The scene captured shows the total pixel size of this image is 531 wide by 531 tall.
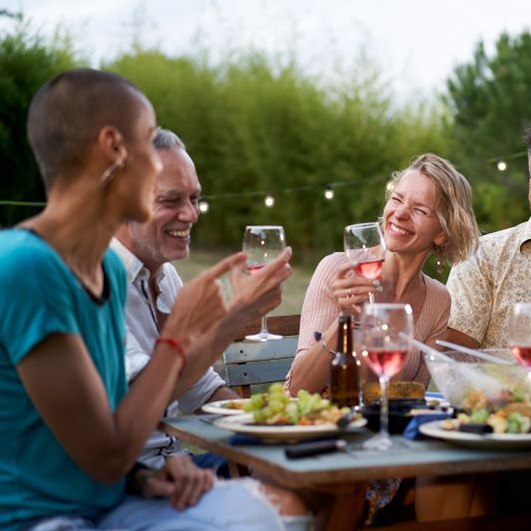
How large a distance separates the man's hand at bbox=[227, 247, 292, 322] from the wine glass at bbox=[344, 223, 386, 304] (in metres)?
0.36

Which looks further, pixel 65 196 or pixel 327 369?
pixel 327 369

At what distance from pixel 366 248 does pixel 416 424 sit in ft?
2.39

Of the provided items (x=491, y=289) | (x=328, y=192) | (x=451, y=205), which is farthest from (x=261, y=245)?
(x=328, y=192)

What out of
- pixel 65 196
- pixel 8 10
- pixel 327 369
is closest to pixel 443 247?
pixel 327 369

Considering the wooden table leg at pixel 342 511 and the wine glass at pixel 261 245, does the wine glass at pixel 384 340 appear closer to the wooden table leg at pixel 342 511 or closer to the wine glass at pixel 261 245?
the wooden table leg at pixel 342 511

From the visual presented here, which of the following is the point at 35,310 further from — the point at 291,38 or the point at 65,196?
the point at 291,38

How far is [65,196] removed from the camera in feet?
6.37

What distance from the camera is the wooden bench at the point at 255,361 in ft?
12.3

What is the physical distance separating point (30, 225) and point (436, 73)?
8591mm

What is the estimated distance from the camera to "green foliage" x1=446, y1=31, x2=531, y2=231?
11602 mm

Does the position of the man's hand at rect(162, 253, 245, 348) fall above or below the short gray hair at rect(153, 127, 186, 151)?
below

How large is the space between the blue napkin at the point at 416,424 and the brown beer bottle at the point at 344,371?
0.34m

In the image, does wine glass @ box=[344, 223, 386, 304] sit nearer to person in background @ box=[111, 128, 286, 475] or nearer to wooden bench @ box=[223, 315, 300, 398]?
person in background @ box=[111, 128, 286, 475]

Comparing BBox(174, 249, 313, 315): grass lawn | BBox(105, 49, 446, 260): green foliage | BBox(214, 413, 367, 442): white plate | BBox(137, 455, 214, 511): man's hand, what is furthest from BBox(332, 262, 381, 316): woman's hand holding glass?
BBox(174, 249, 313, 315): grass lawn
